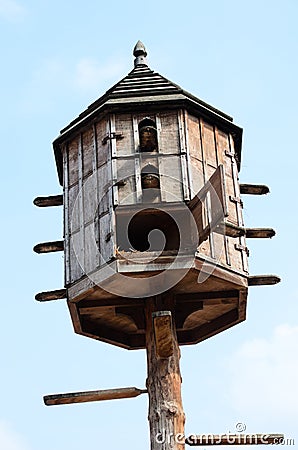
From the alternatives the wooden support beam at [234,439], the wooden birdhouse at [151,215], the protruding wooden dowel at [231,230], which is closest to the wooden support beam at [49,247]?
the wooden birdhouse at [151,215]

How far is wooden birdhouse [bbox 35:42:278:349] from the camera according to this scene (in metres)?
8.73

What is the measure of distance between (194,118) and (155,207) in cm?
120

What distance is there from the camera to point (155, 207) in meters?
8.93

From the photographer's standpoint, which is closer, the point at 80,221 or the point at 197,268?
the point at 197,268

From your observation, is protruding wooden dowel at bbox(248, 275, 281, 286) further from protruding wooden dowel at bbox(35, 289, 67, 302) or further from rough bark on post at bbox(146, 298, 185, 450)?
protruding wooden dowel at bbox(35, 289, 67, 302)

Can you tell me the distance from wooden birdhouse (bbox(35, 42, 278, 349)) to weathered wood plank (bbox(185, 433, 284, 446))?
1.35 metres

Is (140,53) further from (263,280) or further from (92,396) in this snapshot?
(92,396)

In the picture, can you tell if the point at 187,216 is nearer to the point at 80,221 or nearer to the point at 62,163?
the point at 80,221

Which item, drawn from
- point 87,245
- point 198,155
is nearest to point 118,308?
point 87,245

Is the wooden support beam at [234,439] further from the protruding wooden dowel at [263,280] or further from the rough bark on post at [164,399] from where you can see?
the protruding wooden dowel at [263,280]

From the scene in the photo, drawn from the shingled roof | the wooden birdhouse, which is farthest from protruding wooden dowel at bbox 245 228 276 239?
the shingled roof

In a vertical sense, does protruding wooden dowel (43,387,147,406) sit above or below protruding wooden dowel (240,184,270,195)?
below

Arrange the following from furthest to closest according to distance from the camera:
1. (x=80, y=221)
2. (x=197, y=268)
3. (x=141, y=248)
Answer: (x=141, y=248) → (x=80, y=221) → (x=197, y=268)

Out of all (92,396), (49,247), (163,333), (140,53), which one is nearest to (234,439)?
(163,333)
